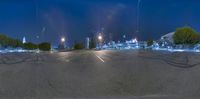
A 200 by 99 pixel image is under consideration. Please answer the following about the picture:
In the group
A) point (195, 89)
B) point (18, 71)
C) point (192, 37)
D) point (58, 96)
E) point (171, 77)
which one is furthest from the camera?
point (192, 37)

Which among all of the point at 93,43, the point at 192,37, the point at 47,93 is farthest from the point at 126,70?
the point at 93,43

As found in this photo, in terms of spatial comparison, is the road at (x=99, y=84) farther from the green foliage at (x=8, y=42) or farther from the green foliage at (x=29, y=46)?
the green foliage at (x=29, y=46)

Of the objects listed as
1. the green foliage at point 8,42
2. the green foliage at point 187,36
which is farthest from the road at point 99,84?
the green foliage at point 8,42

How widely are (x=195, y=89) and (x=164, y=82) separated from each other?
5.34 ft

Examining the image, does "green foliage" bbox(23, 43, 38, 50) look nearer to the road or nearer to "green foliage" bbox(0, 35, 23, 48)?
"green foliage" bbox(0, 35, 23, 48)

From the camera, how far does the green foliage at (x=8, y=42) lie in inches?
5437

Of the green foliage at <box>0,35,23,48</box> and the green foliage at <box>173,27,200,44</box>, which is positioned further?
the green foliage at <box>0,35,23,48</box>

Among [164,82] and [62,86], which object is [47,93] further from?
[164,82]

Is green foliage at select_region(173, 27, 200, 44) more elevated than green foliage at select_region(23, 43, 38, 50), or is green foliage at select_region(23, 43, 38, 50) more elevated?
green foliage at select_region(173, 27, 200, 44)

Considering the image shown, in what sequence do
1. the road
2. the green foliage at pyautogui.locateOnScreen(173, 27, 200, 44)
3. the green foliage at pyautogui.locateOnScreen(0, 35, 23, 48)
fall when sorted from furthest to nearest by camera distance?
the green foliage at pyautogui.locateOnScreen(0, 35, 23, 48)
the green foliage at pyautogui.locateOnScreen(173, 27, 200, 44)
the road

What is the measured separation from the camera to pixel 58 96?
46.2 feet

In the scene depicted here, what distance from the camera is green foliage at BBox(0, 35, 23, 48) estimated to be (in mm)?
138100

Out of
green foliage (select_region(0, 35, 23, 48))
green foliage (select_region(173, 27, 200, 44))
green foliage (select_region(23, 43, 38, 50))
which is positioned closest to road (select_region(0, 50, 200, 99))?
green foliage (select_region(173, 27, 200, 44))

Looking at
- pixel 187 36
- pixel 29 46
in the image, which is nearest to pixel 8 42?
pixel 29 46
